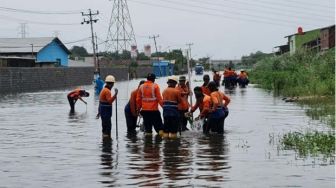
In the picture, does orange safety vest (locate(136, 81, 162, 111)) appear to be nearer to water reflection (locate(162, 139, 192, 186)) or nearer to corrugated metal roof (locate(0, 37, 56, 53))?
water reflection (locate(162, 139, 192, 186))

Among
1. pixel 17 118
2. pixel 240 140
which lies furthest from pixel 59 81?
pixel 240 140

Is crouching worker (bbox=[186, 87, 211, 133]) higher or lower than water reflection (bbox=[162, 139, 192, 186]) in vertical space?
higher

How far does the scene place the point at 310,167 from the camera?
1053 centimetres

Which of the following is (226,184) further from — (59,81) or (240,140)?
(59,81)

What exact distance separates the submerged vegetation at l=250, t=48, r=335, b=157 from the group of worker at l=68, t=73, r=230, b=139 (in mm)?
1858

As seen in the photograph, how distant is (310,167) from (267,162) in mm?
969

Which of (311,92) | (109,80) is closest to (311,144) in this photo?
(109,80)

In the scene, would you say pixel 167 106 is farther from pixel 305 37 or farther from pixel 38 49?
pixel 305 37

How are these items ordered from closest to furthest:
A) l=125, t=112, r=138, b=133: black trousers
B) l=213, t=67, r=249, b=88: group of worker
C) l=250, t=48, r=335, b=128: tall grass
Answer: l=125, t=112, r=138, b=133: black trousers, l=250, t=48, r=335, b=128: tall grass, l=213, t=67, r=249, b=88: group of worker

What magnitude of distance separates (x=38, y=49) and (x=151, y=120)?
2435 inches

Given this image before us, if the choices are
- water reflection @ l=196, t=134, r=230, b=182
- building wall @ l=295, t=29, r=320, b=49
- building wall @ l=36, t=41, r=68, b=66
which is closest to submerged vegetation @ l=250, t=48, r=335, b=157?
water reflection @ l=196, t=134, r=230, b=182

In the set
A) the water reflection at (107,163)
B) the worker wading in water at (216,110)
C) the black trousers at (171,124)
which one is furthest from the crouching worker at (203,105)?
the water reflection at (107,163)

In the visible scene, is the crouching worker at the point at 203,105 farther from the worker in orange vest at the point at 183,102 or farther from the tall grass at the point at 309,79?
the tall grass at the point at 309,79

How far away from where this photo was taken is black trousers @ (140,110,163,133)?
1509 centimetres
